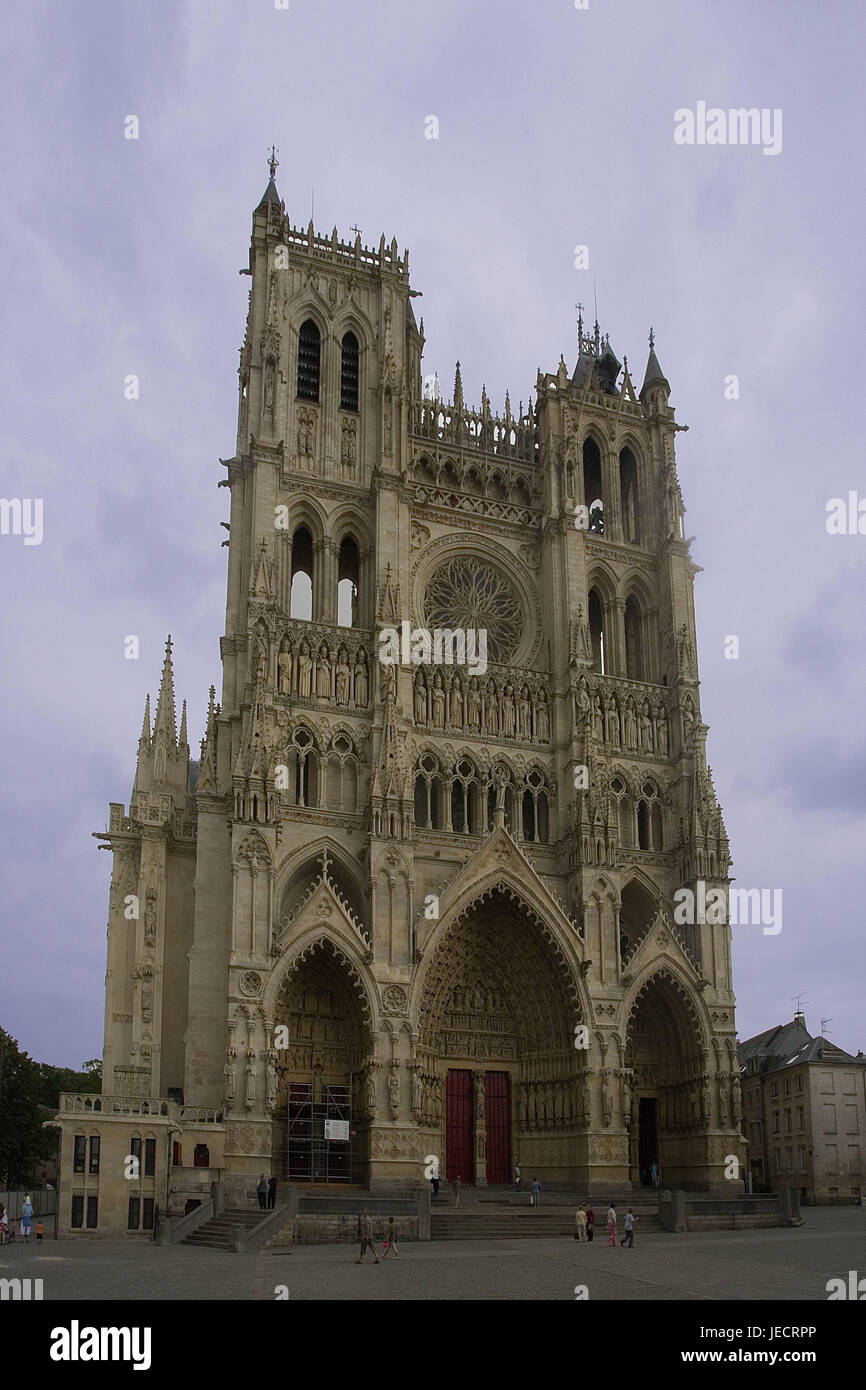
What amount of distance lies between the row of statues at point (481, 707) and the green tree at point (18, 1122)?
90.8ft

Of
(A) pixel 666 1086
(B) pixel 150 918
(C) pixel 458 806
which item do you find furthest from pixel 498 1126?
(B) pixel 150 918

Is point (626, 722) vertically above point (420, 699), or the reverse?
point (420, 699)

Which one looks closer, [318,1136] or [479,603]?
[318,1136]

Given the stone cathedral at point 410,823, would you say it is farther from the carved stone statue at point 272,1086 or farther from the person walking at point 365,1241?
the person walking at point 365,1241

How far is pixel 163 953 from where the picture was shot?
1644 inches

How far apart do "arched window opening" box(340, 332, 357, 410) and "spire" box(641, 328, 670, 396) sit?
12.5 meters

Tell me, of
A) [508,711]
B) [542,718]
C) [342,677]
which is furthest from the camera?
[542,718]

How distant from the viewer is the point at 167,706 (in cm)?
4781

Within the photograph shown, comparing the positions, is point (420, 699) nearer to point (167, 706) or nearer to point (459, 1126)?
point (167, 706)

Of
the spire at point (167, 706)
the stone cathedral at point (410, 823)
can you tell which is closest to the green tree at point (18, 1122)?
the stone cathedral at point (410, 823)

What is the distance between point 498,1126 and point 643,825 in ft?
38.3

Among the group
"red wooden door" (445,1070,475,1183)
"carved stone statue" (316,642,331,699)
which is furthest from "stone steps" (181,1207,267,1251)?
"carved stone statue" (316,642,331,699)

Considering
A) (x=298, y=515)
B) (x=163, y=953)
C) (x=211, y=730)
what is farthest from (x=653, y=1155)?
(x=298, y=515)

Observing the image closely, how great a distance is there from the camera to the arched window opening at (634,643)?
1943 inches
